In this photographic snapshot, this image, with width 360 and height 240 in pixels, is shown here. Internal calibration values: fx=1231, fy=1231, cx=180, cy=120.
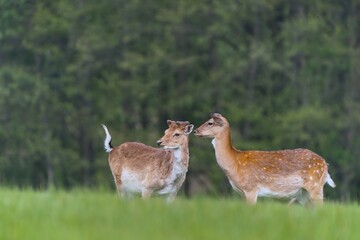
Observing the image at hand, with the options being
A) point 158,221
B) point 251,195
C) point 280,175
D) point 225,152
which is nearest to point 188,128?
point 225,152

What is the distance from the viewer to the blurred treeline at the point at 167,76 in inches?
1526

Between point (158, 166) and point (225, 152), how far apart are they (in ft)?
2.74

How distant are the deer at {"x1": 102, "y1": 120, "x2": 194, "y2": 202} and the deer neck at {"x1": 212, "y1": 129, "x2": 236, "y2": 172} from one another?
0.46 m

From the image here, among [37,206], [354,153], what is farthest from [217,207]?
[354,153]

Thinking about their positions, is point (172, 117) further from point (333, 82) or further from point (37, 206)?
point (37, 206)

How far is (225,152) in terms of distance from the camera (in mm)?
14203

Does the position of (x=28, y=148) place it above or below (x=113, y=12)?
below

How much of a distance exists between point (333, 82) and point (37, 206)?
3238cm

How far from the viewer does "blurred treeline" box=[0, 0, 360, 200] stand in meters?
38.8

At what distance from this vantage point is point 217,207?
8758 mm

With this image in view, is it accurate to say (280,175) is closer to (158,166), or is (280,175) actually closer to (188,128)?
(188,128)

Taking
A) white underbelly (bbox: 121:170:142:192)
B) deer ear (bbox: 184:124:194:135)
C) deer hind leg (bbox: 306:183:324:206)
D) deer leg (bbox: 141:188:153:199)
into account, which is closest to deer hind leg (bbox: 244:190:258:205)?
deer hind leg (bbox: 306:183:324:206)

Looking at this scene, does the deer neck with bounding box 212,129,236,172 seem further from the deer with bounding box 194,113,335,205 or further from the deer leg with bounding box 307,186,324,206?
the deer leg with bounding box 307,186,324,206

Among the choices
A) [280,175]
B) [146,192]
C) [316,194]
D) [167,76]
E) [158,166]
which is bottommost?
[167,76]
